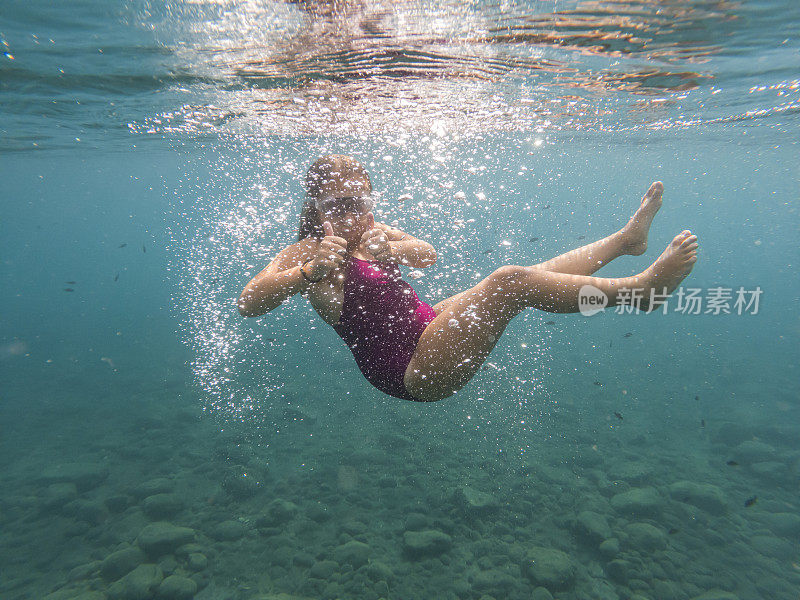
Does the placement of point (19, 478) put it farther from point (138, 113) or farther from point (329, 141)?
point (329, 141)

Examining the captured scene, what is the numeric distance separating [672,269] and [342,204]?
2674 millimetres

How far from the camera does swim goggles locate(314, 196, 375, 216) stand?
3172 mm

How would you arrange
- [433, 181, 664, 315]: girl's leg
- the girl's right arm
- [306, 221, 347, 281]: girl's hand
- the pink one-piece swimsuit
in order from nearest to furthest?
[306, 221, 347, 281]: girl's hand → the girl's right arm → the pink one-piece swimsuit → [433, 181, 664, 315]: girl's leg

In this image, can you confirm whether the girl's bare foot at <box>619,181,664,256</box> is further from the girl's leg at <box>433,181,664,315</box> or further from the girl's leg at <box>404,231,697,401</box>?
the girl's leg at <box>404,231,697,401</box>

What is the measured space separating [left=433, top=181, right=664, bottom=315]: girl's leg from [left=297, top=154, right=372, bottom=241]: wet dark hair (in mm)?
1417

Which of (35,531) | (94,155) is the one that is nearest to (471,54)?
(35,531)

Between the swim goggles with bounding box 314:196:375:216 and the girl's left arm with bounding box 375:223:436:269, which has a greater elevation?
the swim goggles with bounding box 314:196:375:216

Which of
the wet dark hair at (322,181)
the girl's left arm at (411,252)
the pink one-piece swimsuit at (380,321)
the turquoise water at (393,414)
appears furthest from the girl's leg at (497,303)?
the turquoise water at (393,414)

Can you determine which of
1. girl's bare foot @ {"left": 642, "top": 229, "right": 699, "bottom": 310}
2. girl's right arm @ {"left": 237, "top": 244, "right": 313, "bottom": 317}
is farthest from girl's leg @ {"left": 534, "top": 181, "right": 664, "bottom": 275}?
girl's right arm @ {"left": 237, "top": 244, "right": 313, "bottom": 317}

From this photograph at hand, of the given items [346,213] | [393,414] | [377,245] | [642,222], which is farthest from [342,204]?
[393,414]

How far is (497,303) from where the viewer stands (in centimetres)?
303

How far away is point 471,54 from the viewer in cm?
736

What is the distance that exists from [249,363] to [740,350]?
71.1ft

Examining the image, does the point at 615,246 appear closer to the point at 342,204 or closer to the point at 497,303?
the point at 497,303
